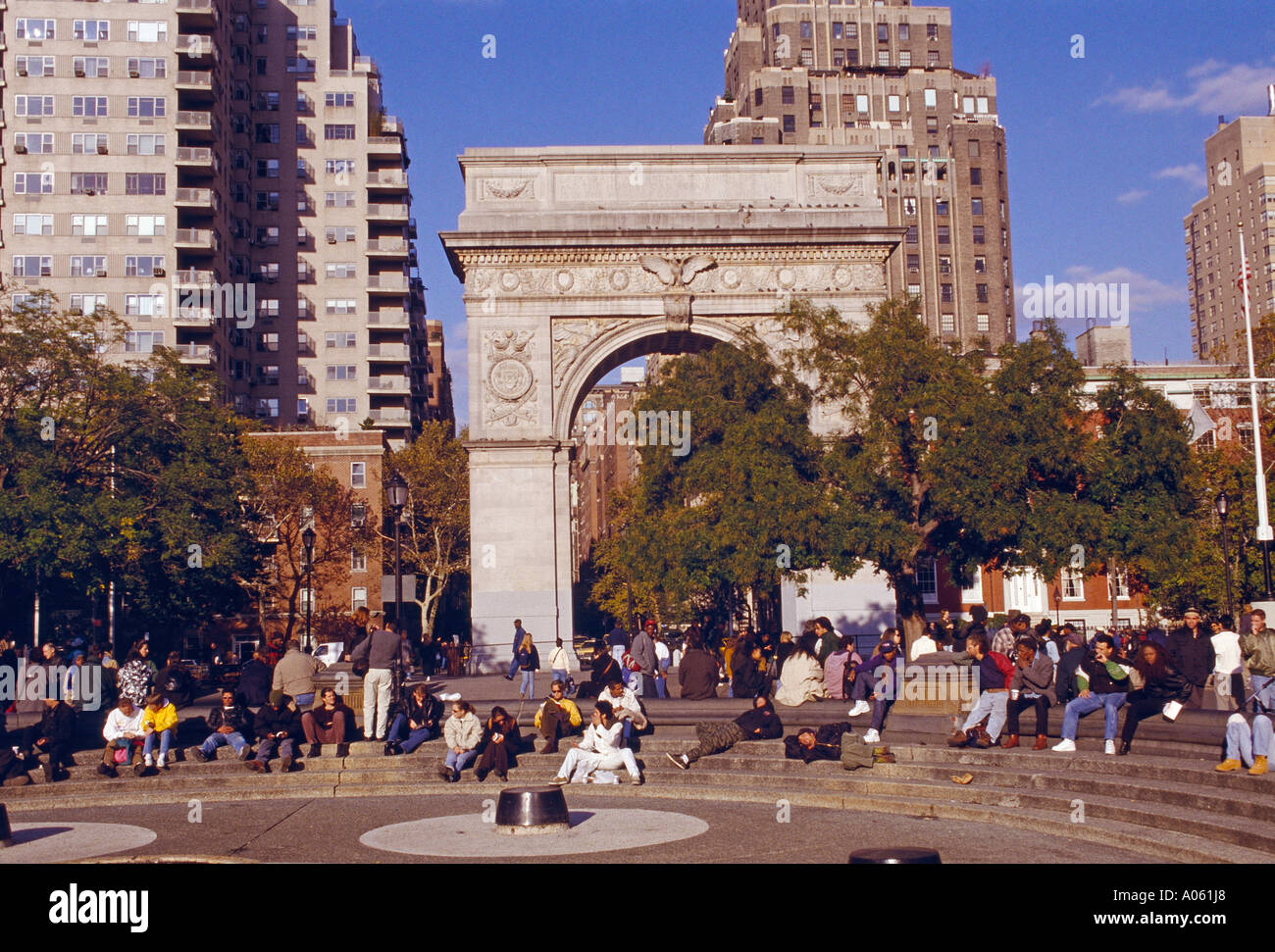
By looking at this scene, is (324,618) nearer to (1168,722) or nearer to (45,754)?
(45,754)

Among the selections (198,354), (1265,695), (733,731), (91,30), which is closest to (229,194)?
(91,30)

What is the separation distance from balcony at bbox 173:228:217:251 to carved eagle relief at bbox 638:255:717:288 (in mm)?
38623

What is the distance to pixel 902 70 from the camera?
10156 centimetres

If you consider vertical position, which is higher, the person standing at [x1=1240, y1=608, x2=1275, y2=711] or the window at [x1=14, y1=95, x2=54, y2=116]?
the window at [x1=14, y1=95, x2=54, y2=116]

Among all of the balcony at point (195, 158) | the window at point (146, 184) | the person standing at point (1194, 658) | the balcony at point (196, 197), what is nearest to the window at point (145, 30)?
the balcony at point (195, 158)

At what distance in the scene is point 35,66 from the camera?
7062 centimetres

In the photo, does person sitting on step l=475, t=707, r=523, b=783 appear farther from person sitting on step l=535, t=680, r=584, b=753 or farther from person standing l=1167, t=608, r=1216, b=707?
person standing l=1167, t=608, r=1216, b=707

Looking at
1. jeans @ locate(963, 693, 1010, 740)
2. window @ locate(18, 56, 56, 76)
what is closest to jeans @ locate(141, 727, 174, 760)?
jeans @ locate(963, 693, 1010, 740)

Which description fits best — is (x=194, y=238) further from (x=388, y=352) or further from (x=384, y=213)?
(x=388, y=352)

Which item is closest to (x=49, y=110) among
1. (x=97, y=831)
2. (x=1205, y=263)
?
(x=97, y=831)

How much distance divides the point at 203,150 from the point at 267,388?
49.1ft

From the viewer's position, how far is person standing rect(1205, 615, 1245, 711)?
1814cm

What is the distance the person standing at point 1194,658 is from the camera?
18.0 m

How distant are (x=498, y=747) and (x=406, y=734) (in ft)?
8.16
